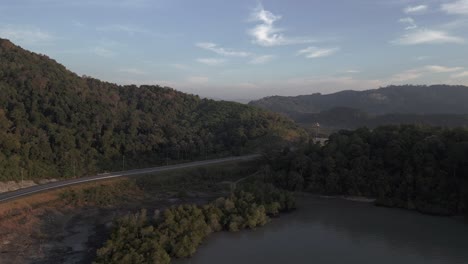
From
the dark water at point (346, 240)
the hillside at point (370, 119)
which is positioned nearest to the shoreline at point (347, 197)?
the dark water at point (346, 240)

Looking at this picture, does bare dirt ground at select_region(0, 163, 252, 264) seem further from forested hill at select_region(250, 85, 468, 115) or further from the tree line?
forested hill at select_region(250, 85, 468, 115)

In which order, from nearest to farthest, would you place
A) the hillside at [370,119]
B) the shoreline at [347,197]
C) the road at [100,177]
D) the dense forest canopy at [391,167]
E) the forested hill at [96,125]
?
the road at [100,177], the dense forest canopy at [391,167], the shoreline at [347,197], the forested hill at [96,125], the hillside at [370,119]

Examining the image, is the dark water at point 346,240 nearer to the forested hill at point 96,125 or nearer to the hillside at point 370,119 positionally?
the forested hill at point 96,125

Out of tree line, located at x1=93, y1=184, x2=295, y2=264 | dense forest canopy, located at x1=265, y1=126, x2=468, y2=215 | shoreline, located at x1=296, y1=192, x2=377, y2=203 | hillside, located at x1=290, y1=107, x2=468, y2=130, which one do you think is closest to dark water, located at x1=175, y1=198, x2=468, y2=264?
tree line, located at x1=93, y1=184, x2=295, y2=264

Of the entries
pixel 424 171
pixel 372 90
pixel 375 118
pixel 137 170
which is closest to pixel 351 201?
pixel 424 171

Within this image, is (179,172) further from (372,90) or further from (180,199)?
(372,90)

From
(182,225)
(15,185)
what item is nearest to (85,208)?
(15,185)

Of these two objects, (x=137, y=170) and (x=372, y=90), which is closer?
(x=137, y=170)
